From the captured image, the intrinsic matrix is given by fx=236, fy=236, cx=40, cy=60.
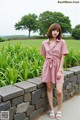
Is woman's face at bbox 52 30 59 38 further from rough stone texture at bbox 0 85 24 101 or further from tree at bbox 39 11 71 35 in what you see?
tree at bbox 39 11 71 35

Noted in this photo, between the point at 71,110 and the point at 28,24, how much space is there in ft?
150

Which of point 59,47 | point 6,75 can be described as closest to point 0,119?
point 6,75

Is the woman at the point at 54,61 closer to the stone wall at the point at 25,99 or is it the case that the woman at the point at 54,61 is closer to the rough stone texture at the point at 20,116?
the stone wall at the point at 25,99

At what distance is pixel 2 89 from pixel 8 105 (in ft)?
0.86

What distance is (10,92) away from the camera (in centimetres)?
298

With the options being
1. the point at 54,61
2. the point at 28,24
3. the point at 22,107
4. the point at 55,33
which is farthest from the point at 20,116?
the point at 28,24

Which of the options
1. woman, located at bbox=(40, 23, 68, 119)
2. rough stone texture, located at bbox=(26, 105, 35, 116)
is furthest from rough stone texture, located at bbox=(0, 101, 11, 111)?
woman, located at bbox=(40, 23, 68, 119)

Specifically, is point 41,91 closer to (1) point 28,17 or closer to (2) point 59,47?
(2) point 59,47

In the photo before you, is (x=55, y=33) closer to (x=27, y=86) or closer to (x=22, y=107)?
(x=27, y=86)

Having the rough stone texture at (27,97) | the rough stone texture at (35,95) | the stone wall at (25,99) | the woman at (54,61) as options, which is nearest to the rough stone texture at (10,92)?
the stone wall at (25,99)

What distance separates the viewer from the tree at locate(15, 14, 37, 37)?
47.5 metres

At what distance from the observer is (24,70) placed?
392 cm

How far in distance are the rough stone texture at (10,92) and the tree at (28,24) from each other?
4372 centimetres

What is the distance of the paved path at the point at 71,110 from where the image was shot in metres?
3.52
